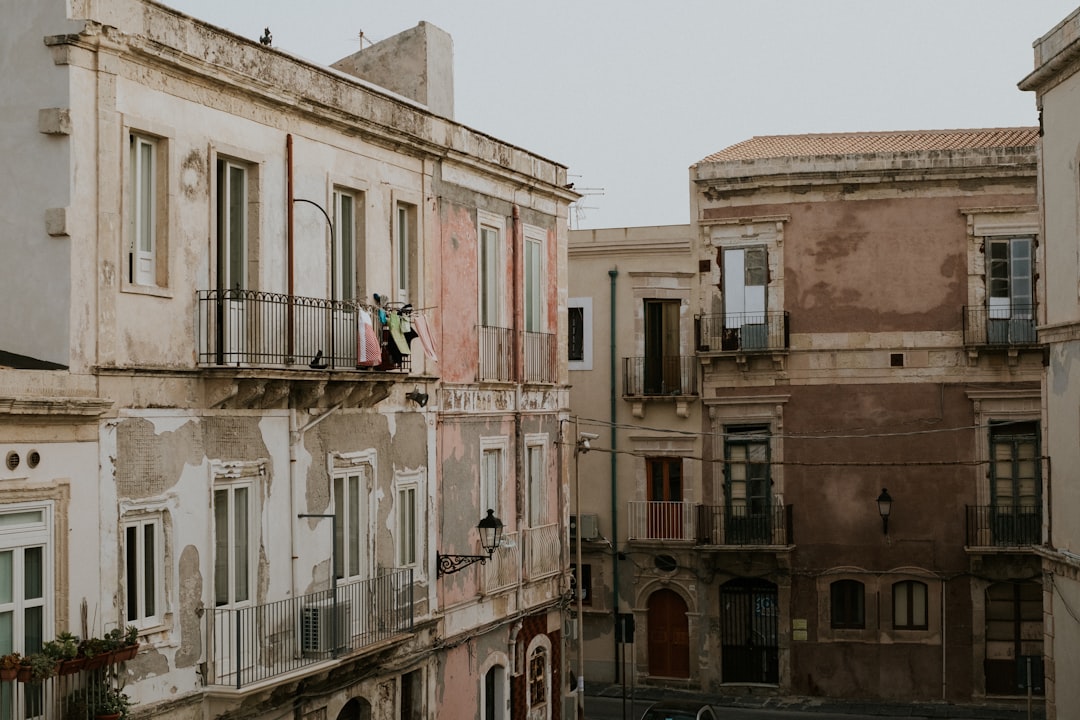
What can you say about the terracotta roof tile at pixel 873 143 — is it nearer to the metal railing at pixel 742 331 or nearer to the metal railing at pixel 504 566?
the metal railing at pixel 742 331

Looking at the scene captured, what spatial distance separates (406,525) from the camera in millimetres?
21516

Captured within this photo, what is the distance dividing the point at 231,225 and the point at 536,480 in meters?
9.79

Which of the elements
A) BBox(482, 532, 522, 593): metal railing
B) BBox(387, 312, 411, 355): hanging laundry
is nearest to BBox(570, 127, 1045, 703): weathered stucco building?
BBox(482, 532, 522, 593): metal railing

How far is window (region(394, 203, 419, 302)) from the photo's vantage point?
71.2 feet

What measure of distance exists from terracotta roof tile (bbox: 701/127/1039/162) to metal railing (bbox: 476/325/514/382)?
11.6 metres

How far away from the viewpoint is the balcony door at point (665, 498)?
34062mm

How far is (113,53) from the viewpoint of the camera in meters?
15.1

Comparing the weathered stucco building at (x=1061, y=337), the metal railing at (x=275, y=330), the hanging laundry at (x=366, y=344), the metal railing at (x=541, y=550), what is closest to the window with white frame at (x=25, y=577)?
the metal railing at (x=275, y=330)

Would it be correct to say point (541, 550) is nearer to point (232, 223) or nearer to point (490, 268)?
point (490, 268)

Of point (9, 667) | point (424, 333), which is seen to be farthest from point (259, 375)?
point (424, 333)

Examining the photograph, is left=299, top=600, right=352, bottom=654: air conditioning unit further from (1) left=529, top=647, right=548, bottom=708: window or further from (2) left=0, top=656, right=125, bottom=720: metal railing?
(1) left=529, top=647, right=548, bottom=708: window

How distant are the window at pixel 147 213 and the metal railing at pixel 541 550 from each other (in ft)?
35.3

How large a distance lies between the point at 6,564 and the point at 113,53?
5.20m

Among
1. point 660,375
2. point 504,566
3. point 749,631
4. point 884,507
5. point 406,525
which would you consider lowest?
point 749,631
